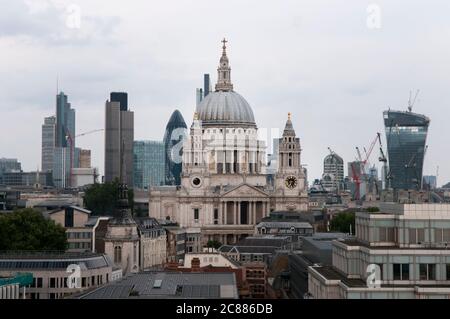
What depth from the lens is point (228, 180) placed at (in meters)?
169

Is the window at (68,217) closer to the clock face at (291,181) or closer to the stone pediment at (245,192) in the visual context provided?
the stone pediment at (245,192)

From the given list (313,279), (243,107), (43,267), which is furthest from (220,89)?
(313,279)

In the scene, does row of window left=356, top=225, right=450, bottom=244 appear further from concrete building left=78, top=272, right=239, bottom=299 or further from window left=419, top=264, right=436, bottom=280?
concrete building left=78, top=272, right=239, bottom=299

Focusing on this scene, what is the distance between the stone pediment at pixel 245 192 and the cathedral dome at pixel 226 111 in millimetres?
16701

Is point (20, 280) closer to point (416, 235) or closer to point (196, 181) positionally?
point (416, 235)

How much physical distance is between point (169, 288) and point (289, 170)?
391 feet

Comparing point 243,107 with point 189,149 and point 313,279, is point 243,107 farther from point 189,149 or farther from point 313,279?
point 313,279

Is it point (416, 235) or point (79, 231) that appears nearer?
point (416, 235)

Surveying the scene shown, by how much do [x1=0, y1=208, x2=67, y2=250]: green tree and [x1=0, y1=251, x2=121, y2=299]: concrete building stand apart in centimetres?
1850

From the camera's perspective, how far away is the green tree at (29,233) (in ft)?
274

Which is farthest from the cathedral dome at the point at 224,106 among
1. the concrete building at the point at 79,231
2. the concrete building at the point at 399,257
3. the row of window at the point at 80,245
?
the concrete building at the point at 399,257

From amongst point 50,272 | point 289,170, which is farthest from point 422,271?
point 289,170

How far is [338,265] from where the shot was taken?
43.9m

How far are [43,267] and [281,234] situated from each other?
195 ft
